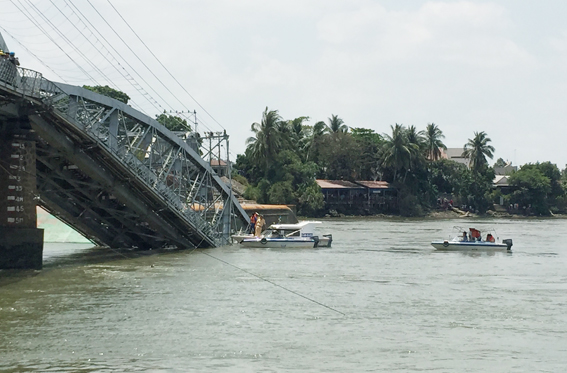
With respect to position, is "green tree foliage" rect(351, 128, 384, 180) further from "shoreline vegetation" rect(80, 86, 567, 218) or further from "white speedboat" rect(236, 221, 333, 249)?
"white speedboat" rect(236, 221, 333, 249)

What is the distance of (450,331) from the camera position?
24.7 m

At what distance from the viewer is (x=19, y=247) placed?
117 feet

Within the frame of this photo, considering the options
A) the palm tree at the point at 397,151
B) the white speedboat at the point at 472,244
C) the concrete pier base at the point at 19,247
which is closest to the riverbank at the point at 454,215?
the palm tree at the point at 397,151

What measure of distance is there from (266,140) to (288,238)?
60948 mm

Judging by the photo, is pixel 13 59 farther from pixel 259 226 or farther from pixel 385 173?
pixel 385 173

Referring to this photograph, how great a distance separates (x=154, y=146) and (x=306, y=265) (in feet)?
37.3

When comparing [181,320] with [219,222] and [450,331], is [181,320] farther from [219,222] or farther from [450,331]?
[219,222]

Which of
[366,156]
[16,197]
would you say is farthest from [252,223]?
[366,156]

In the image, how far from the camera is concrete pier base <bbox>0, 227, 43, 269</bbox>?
3544 centimetres

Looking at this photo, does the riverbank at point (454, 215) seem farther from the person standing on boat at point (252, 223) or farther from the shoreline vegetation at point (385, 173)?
the person standing on boat at point (252, 223)

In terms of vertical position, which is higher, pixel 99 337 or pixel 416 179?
pixel 416 179

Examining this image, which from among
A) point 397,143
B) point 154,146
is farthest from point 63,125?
point 397,143

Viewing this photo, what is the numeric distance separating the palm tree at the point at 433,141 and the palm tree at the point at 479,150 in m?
9.68

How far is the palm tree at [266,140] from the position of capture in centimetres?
11612
